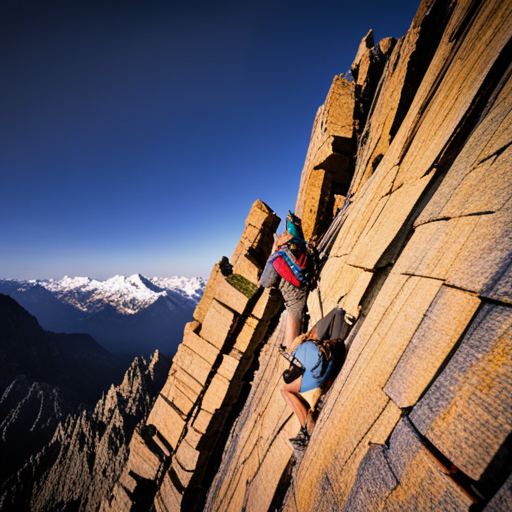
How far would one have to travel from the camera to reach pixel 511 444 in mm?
1229

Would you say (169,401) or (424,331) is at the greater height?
(424,331)

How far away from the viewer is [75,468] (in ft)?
72.5

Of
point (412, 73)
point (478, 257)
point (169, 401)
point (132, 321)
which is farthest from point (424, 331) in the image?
point (132, 321)

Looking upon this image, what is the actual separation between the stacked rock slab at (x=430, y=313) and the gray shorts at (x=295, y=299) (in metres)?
0.59

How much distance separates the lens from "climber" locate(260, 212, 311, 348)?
526cm

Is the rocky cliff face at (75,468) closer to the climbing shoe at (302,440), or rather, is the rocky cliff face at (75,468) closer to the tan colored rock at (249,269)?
the tan colored rock at (249,269)

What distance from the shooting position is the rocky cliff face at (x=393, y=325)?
1539 millimetres

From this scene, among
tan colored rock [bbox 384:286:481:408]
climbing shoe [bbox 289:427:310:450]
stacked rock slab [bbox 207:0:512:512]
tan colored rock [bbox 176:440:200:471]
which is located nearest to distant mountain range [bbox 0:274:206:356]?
tan colored rock [bbox 176:440:200:471]

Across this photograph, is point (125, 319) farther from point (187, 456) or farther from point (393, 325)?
point (393, 325)

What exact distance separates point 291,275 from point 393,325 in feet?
9.60

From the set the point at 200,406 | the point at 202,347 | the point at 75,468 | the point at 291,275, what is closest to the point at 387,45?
the point at 291,275

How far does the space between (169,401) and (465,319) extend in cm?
910

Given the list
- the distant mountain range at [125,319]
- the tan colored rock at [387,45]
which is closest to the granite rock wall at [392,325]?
the tan colored rock at [387,45]

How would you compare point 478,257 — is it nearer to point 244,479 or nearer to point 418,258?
point 418,258
